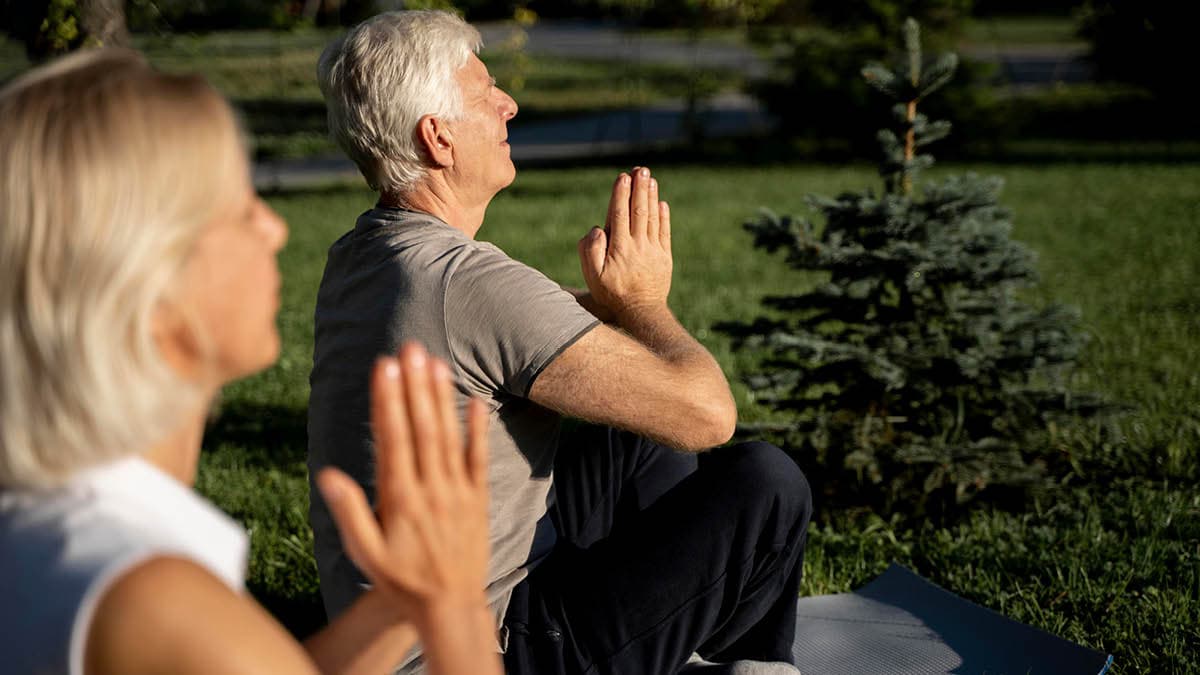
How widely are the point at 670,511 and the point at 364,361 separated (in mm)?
644

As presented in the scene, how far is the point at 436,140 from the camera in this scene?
2.46 meters

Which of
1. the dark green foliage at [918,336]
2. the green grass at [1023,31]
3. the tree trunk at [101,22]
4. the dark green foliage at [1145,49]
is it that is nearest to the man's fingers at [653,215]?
the dark green foliage at [918,336]

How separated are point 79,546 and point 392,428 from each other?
0.98 feet

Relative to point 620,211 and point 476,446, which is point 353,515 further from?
point 620,211

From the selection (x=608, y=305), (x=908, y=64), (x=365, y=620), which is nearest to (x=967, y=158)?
(x=908, y=64)

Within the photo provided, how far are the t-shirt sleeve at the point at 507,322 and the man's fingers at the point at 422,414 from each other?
0.96 meters

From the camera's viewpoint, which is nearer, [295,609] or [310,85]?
[295,609]

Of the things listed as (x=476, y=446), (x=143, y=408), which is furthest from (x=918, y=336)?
(x=143, y=408)

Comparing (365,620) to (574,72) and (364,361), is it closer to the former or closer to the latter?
(364,361)

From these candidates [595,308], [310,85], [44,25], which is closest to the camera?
[595,308]

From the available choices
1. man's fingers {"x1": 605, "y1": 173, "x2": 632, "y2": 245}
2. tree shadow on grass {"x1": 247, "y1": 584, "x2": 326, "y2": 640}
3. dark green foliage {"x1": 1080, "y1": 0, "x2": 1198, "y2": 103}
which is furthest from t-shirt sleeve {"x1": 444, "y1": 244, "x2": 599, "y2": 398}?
dark green foliage {"x1": 1080, "y1": 0, "x2": 1198, "y2": 103}

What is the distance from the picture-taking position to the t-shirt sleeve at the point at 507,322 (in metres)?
2.20

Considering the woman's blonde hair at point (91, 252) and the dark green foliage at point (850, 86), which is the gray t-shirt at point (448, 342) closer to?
the woman's blonde hair at point (91, 252)

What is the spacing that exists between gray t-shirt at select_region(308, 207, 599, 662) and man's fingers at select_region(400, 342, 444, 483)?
97cm
